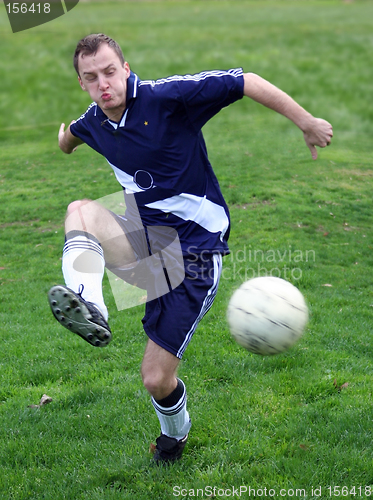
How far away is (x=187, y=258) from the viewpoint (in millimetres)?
3584

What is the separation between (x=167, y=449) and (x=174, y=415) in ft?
0.88

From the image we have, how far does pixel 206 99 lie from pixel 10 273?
5913 millimetres

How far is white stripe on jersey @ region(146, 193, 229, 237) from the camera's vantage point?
11.9 feet

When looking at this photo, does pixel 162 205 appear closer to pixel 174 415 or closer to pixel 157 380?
pixel 157 380

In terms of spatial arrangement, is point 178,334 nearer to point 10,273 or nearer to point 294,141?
point 10,273

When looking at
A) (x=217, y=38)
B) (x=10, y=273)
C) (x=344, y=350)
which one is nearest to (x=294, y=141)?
(x=10, y=273)

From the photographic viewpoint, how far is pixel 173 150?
11.6 ft

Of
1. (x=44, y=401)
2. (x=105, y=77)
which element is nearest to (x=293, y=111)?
(x=105, y=77)

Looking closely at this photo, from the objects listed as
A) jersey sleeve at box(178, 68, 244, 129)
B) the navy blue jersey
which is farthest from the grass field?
jersey sleeve at box(178, 68, 244, 129)

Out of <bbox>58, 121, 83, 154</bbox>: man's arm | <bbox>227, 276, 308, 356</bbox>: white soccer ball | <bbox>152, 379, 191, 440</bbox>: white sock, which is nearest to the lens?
<bbox>227, 276, 308, 356</bbox>: white soccer ball

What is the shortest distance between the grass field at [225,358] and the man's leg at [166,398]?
0.46 ft

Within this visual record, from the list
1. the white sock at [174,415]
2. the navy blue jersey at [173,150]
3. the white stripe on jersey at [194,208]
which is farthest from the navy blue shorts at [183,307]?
the white sock at [174,415]

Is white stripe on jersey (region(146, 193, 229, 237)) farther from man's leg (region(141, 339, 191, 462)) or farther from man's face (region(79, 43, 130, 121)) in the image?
man's leg (region(141, 339, 191, 462))

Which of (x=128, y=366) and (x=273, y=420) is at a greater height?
(x=273, y=420)
